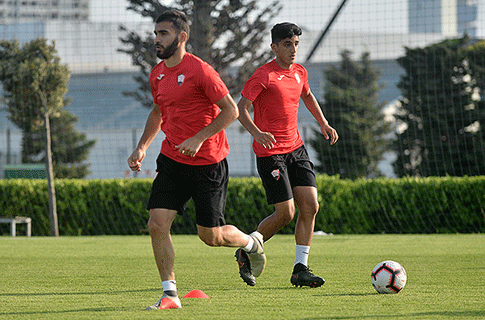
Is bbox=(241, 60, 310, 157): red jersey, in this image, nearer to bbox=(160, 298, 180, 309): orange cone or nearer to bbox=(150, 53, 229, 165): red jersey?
bbox=(150, 53, 229, 165): red jersey

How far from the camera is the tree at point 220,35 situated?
1477 centimetres

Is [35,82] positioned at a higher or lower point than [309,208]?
higher

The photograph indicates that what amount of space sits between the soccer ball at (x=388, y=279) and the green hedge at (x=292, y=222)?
26.3ft

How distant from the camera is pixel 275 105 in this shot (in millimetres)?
5629

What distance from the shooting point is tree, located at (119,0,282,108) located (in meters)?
14.8

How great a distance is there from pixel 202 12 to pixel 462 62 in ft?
32.3

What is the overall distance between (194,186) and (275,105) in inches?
60.0

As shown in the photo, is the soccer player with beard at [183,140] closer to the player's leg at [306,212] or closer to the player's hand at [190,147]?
the player's hand at [190,147]

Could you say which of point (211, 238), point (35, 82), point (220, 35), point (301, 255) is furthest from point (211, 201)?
point (220, 35)

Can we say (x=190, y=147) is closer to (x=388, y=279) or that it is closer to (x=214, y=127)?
(x=214, y=127)

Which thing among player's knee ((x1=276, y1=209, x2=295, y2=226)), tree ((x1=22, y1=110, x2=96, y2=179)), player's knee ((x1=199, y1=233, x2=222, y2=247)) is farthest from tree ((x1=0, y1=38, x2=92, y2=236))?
tree ((x1=22, y1=110, x2=96, y2=179))

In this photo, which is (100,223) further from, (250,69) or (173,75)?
(173,75)

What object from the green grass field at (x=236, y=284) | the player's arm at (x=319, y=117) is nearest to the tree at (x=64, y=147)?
the green grass field at (x=236, y=284)

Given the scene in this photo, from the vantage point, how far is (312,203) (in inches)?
218
